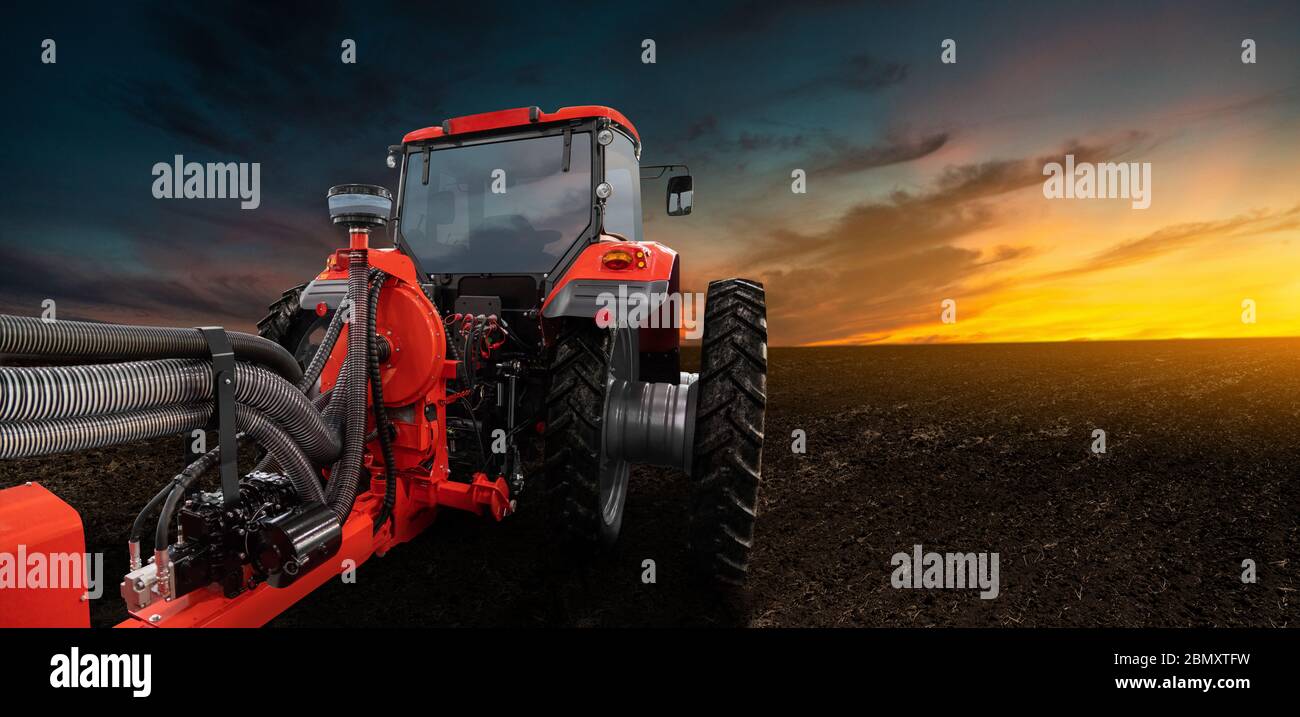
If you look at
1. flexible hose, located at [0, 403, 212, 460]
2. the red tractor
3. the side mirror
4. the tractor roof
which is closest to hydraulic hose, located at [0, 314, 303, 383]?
the red tractor

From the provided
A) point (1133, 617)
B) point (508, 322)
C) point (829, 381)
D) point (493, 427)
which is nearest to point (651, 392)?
point (493, 427)

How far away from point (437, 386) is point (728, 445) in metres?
1.47

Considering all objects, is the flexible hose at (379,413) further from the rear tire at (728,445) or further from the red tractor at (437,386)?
the rear tire at (728,445)

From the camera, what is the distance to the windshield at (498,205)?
394cm

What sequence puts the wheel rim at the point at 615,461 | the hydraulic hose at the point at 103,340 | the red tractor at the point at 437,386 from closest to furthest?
the hydraulic hose at the point at 103,340 < the red tractor at the point at 437,386 < the wheel rim at the point at 615,461

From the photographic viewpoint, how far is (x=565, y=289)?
3184 millimetres

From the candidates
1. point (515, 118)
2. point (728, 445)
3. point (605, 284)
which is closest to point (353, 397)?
point (605, 284)

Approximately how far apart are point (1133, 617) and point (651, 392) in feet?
8.94

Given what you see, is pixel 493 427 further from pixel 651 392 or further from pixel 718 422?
pixel 718 422

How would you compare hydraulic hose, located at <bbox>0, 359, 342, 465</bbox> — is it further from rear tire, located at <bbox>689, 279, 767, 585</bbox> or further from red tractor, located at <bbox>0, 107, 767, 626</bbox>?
rear tire, located at <bbox>689, 279, 767, 585</bbox>

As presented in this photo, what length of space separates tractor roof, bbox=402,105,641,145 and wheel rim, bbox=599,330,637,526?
5.07 ft

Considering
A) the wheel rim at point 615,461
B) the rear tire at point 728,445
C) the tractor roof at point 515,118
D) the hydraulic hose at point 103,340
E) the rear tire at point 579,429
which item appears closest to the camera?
the hydraulic hose at point 103,340

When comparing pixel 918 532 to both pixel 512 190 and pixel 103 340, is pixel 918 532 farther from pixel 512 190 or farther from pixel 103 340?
pixel 103 340

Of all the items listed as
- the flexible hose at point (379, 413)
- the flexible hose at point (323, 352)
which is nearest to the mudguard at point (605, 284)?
the flexible hose at point (379, 413)
